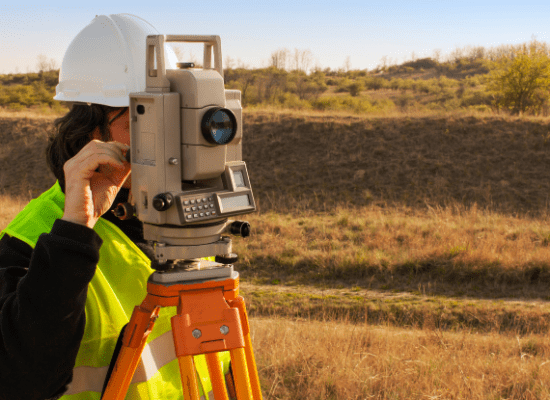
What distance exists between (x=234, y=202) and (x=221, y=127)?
182 mm

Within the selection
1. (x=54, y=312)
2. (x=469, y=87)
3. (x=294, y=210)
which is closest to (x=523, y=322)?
(x=54, y=312)

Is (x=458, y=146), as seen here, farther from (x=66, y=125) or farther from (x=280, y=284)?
(x=66, y=125)

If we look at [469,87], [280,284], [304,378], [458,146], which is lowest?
[280,284]

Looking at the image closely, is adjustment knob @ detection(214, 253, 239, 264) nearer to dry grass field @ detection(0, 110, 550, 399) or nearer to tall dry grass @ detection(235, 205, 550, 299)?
dry grass field @ detection(0, 110, 550, 399)

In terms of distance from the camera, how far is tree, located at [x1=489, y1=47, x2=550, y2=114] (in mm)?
23156

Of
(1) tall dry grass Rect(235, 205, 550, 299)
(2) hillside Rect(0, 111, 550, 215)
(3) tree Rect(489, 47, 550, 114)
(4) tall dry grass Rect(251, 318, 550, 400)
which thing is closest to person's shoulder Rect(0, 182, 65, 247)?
(4) tall dry grass Rect(251, 318, 550, 400)

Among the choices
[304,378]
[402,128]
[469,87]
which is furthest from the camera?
[469,87]

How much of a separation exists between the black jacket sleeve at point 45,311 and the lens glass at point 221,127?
0.36m

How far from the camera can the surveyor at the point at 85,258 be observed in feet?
3.50

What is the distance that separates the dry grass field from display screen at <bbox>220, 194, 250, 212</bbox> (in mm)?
2156

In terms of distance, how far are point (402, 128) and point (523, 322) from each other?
40.9 feet

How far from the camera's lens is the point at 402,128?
1777 centimetres

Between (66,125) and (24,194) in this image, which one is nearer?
(66,125)

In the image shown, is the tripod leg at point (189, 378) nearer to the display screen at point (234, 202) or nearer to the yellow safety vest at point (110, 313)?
the yellow safety vest at point (110, 313)
